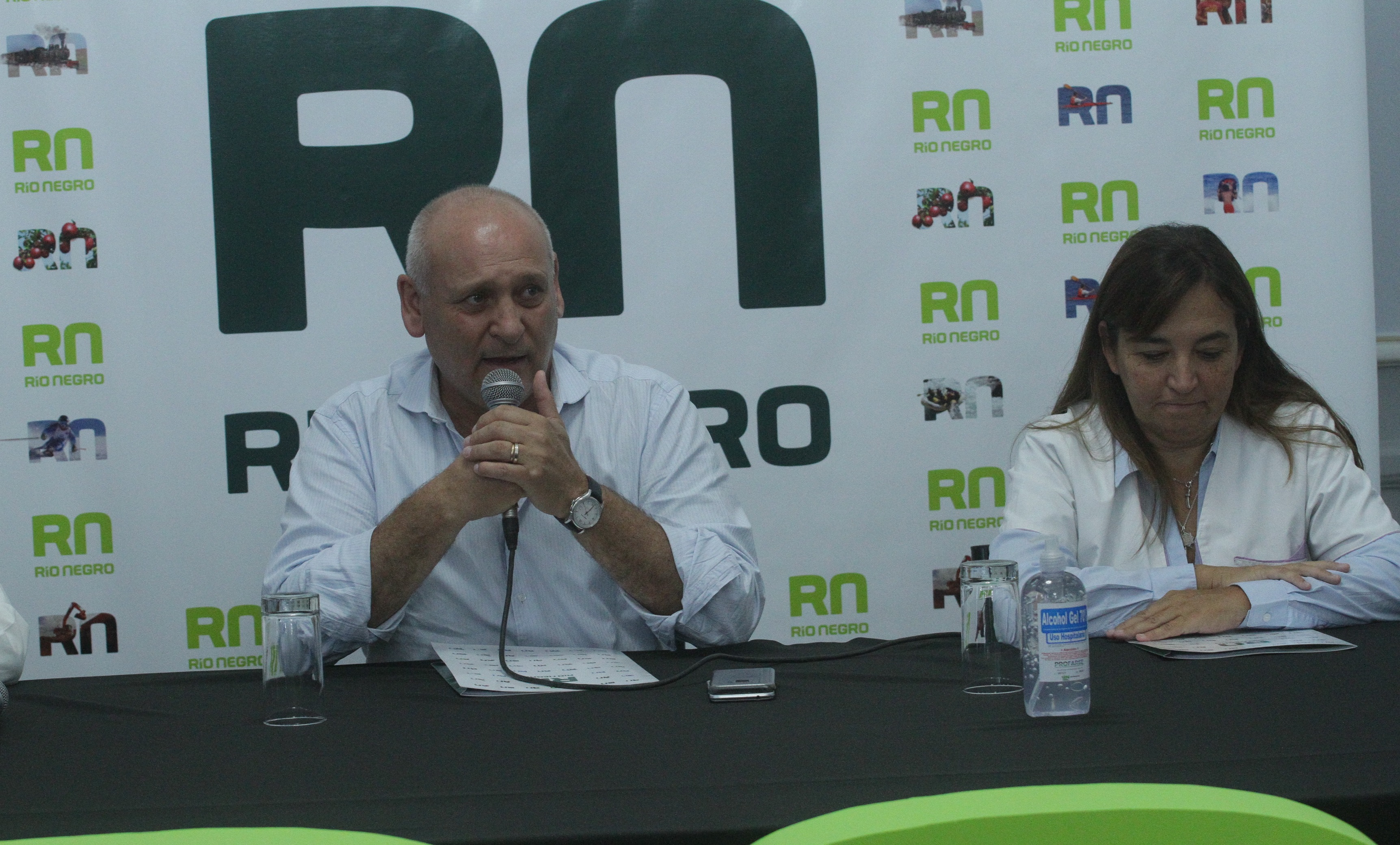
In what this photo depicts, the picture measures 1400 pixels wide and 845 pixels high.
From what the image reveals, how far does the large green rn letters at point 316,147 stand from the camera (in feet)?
9.04

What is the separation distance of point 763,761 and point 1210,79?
7.63 feet

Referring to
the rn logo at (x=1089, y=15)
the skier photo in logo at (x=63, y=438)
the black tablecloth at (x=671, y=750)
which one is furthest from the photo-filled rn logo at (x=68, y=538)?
the rn logo at (x=1089, y=15)

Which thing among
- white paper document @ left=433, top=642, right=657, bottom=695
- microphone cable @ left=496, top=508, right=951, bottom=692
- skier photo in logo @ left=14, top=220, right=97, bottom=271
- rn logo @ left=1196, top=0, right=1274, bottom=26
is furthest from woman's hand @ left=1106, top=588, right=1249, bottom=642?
skier photo in logo @ left=14, top=220, right=97, bottom=271

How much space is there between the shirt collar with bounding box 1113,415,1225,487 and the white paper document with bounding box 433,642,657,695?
3.24 ft

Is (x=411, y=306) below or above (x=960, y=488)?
above

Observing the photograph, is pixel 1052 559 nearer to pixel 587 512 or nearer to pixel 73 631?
pixel 587 512

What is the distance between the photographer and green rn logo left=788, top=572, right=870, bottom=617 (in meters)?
2.83

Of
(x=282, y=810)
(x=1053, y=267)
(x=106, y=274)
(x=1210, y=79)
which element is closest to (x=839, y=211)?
(x=1053, y=267)

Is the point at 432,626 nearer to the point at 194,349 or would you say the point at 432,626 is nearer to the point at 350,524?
the point at 350,524

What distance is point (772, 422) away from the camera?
2801mm

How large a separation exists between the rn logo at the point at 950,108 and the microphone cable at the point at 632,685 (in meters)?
1.46

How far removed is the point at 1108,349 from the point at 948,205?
2.33ft

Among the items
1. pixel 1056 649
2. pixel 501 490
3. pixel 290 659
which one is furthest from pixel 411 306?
pixel 1056 649

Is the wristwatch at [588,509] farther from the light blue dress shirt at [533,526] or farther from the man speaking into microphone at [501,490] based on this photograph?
the light blue dress shirt at [533,526]
